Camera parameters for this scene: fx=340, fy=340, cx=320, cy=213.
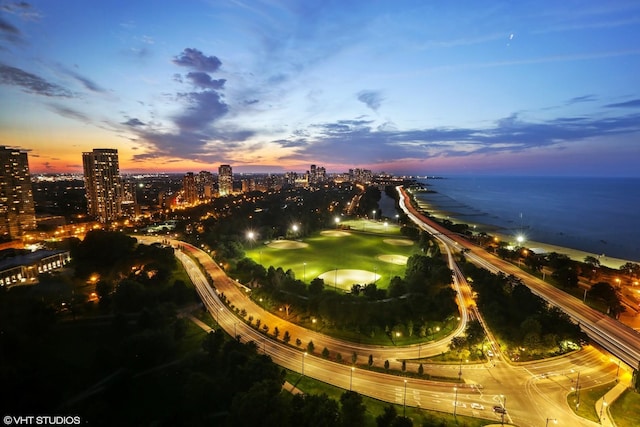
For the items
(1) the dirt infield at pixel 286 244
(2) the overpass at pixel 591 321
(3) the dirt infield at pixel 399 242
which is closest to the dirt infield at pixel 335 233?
(1) the dirt infield at pixel 286 244

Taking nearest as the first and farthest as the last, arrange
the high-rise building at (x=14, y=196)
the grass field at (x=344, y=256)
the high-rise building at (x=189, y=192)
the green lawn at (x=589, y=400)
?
the green lawn at (x=589, y=400) → the grass field at (x=344, y=256) → the high-rise building at (x=14, y=196) → the high-rise building at (x=189, y=192)

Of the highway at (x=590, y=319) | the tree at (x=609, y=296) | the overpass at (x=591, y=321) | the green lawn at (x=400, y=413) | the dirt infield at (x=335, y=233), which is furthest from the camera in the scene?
the dirt infield at (x=335, y=233)

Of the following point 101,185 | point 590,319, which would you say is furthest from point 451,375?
point 101,185

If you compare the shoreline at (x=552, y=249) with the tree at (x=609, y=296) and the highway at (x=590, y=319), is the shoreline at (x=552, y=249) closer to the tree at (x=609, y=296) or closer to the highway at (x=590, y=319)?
the highway at (x=590, y=319)

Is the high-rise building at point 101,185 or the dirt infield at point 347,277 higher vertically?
the high-rise building at point 101,185

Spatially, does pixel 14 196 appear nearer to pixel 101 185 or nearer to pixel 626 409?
pixel 101 185

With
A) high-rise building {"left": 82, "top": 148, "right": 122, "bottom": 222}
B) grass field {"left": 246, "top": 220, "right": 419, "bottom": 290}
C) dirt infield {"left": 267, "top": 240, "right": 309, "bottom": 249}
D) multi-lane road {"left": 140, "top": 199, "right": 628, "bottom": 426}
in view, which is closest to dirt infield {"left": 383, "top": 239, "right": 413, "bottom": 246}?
grass field {"left": 246, "top": 220, "right": 419, "bottom": 290}

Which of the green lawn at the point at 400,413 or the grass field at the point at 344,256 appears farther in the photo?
the grass field at the point at 344,256

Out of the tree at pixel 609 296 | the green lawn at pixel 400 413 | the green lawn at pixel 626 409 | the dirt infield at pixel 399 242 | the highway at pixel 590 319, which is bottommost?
the green lawn at pixel 626 409
